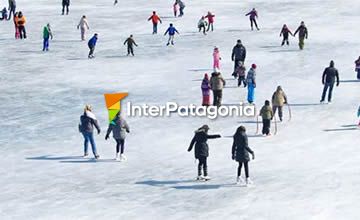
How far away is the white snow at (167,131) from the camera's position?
16719 mm

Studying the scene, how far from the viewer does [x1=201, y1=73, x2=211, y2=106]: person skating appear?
80.5ft

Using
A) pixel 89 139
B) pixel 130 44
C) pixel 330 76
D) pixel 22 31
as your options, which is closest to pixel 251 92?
pixel 330 76

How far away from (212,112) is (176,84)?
16.2ft

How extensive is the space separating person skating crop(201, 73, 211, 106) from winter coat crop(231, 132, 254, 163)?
24.2ft

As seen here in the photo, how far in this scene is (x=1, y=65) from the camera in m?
34.3

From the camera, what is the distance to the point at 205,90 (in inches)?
976

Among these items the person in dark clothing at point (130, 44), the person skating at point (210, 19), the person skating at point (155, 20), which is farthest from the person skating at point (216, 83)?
the person skating at point (210, 19)

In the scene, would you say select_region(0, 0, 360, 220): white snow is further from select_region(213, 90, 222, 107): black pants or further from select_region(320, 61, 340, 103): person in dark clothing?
select_region(213, 90, 222, 107): black pants

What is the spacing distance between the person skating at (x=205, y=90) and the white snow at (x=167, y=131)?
912 mm

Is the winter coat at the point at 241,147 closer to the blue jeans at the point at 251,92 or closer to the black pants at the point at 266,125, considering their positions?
the black pants at the point at 266,125

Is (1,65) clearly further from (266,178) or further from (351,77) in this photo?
(266,178)

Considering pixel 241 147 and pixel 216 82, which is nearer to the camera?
pixel 241 147

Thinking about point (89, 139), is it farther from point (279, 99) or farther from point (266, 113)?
point (279, 99)

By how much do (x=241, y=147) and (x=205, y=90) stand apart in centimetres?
775
